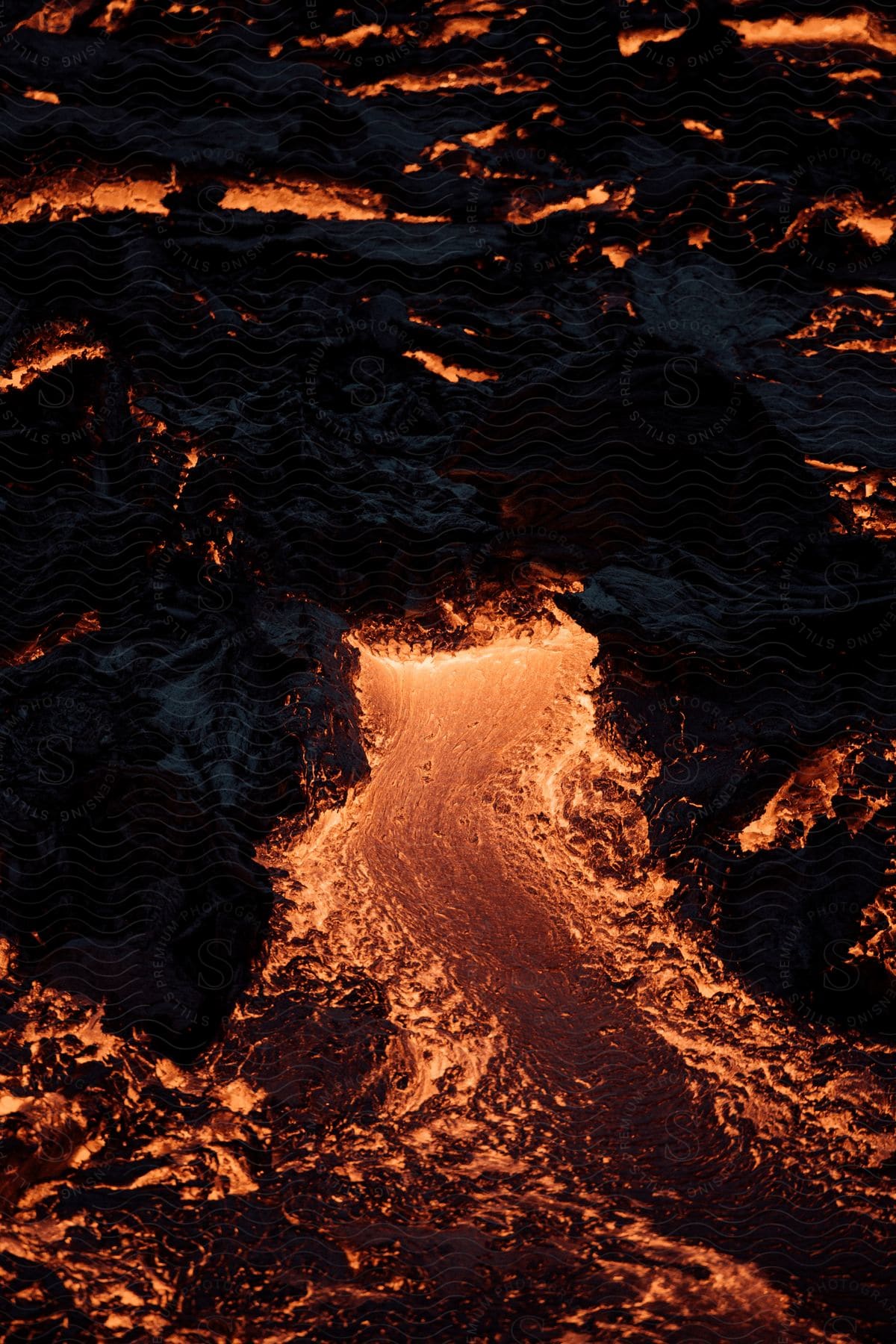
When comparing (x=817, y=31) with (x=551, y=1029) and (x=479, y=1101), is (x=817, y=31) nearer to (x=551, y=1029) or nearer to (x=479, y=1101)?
(x=551, y=1029)

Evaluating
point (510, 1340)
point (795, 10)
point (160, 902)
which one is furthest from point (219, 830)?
point (795, 10)

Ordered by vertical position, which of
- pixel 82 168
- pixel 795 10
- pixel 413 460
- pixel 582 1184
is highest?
pixel 795 10

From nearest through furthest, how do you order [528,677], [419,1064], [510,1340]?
[510,1340] < [419,1064] < [528,677]

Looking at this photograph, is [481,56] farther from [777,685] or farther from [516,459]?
[777,685]

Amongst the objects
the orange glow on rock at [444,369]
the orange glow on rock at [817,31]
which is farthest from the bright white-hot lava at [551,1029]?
the orange glow on rock at [817,31]
